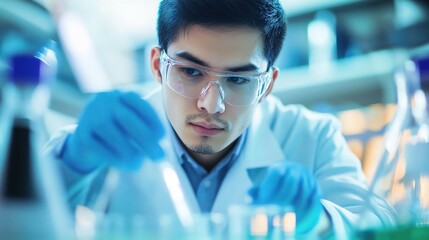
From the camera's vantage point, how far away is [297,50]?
952 mm

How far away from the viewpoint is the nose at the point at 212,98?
67cm

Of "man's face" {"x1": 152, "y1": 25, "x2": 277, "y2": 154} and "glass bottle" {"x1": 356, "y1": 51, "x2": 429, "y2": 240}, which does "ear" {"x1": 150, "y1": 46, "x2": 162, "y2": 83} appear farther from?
"glass bottle" {"x1": 356, "y1": 51, "x2": 429, "y2": 240}

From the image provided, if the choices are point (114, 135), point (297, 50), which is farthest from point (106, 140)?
point (297, 50)

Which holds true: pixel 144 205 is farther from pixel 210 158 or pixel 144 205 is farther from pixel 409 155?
pixel 409 155

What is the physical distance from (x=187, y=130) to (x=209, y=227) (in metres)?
0.15

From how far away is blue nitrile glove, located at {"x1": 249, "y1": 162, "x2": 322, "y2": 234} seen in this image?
0.71m

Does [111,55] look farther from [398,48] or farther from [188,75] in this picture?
[398,48]

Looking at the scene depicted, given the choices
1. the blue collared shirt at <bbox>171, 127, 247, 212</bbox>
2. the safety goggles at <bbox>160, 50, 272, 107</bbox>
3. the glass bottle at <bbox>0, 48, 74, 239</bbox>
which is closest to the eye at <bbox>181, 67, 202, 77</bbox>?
the safety goggles at <bbox>160, 50, 272, 107</bbox>

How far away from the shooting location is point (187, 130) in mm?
724

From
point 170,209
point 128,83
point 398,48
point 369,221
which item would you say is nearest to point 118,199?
point 170,209

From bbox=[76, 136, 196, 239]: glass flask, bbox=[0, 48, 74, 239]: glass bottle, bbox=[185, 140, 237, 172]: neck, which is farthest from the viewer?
bbox=[185, 140, 237, 172]: neck

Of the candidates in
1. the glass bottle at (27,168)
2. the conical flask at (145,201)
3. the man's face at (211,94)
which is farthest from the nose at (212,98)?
the glass bottle at (27,168)

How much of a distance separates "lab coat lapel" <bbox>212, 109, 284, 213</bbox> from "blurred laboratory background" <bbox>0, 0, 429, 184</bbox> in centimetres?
10

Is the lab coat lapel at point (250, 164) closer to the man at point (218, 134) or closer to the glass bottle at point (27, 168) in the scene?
the man at point (218, 134)
